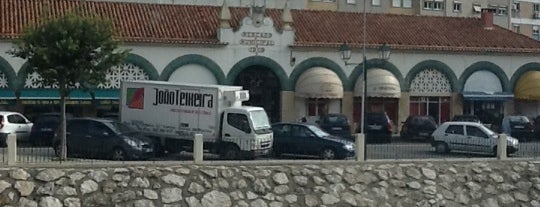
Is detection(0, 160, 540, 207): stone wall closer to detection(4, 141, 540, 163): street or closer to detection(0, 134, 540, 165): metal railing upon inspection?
detection(0, 134, 540, 165): metal railing

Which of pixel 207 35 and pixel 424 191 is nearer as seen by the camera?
pixel 424 191

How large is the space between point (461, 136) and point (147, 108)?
12738 millimetres

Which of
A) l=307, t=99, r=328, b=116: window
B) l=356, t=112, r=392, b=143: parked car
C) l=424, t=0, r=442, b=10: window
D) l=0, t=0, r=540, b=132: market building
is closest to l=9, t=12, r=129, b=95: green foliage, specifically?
l=0, t=0, r=540, b=132: market building

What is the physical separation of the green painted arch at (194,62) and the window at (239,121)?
13.3m

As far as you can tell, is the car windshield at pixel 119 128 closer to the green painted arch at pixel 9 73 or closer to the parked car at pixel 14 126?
the parked car at pixel 14 126

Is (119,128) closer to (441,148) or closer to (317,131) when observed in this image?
(317,131)

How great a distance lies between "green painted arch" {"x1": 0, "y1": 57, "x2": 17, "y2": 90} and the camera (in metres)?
39.7

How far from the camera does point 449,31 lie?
5062 centimetres

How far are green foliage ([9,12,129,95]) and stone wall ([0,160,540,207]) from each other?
5141 mm

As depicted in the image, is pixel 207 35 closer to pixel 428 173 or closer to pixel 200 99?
pixel 200 99

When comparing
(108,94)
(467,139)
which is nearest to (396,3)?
(108,94)

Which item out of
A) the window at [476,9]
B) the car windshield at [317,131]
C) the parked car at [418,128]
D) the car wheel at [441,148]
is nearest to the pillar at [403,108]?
the parked car at [418,128]

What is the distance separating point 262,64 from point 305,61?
2486 mm

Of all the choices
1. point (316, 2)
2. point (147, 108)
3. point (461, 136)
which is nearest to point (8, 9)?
point (147, 108)
